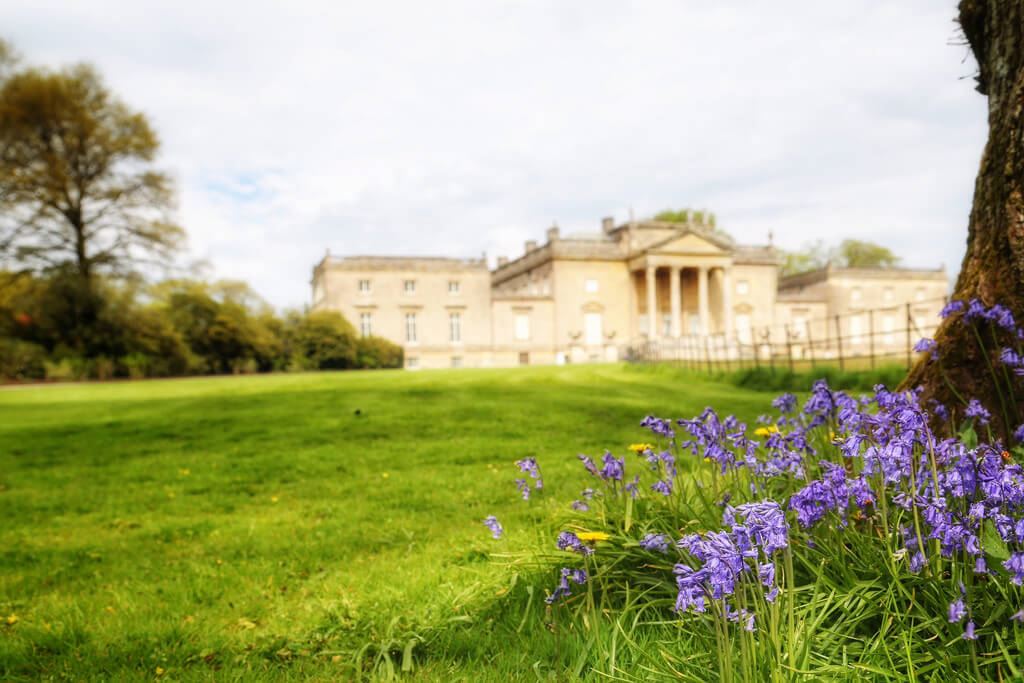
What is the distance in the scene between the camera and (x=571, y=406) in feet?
34.7

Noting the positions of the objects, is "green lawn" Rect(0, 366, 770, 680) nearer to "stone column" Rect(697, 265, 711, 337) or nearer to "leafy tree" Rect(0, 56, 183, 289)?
"leafy tree" Rect(0, 56, 183, 289)

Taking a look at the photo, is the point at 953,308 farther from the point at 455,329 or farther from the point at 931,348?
the point at 455,329

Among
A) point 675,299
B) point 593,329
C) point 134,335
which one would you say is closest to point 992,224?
point 134,335

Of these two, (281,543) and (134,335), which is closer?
(281,543)

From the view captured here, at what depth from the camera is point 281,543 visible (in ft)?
14.4

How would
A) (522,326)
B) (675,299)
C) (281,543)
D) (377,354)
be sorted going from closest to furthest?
(281,543), (377,354), (522,326), (675,299)

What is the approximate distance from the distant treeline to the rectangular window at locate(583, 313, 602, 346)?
1720cm

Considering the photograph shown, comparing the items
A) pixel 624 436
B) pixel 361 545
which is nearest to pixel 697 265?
pixel 624 436

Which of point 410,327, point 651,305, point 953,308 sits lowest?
point 953,308

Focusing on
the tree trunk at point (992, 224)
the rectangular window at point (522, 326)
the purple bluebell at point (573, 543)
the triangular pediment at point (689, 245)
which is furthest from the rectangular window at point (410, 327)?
the purple bluebell at point (573, 543)

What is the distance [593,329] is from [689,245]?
335 inches

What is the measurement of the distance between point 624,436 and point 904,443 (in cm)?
600

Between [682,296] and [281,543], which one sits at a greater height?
[682,296]

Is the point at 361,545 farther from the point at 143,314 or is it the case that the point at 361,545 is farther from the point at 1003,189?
the point at 143,314
